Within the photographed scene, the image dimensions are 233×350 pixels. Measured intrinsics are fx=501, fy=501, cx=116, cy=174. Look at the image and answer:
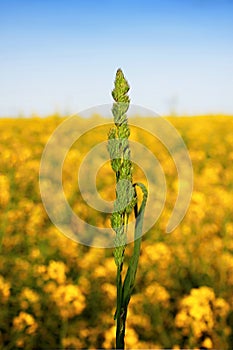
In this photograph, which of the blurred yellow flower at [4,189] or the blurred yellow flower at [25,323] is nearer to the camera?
the blurred yellow flower at [25,323]

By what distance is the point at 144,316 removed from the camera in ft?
8.43

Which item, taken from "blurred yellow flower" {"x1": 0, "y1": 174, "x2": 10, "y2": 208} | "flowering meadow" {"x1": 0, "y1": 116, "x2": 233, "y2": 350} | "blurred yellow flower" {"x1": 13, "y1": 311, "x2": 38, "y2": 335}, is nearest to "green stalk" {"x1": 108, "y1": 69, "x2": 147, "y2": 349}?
"flowering meadow" {"x1": 0, "y1": 116, "x2": 233, "y2": 350}

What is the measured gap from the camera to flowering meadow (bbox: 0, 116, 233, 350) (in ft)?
8.06

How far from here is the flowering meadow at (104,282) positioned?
2457 millimetres

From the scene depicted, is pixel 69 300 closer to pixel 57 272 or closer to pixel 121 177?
pixel 57 272

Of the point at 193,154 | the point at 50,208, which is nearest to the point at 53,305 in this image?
the point at 50,208

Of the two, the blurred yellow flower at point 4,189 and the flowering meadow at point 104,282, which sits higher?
the blurred yellow flower at point 4,189

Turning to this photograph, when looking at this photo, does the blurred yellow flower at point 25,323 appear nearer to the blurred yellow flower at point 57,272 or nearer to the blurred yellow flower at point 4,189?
the blurred yellow flower at point 57,272

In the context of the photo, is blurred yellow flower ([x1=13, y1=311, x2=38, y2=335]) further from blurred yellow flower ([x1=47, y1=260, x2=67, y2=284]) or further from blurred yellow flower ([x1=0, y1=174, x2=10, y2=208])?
blurred yellow flower ([x1=0, y1=174, x2=10, y2=208])

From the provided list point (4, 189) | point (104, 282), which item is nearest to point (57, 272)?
point (104, 282)

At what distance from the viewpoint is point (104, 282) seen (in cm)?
281

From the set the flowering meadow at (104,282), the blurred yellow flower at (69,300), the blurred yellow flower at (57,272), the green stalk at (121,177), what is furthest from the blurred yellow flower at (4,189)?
the green stalk at (121,177)

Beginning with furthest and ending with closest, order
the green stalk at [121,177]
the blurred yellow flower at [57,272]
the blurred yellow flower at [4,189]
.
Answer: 1. the blurred yellow flower at [4,189]
2. the blurred yellow flower at [57,272]
3. the green stalk at [121,177]

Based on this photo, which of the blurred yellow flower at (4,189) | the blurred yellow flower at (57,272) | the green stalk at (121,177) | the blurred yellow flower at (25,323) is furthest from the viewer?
the blurred yellow flower at (4,189)
